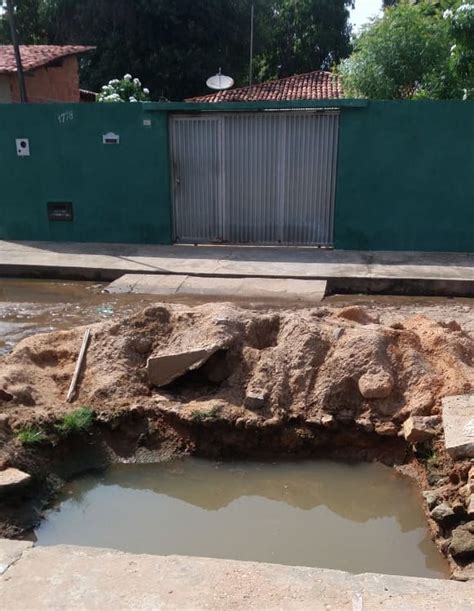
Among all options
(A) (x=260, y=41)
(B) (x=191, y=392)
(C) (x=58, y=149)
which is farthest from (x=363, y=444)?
(A) (x=260, y=41)

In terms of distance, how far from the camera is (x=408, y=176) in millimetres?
10039

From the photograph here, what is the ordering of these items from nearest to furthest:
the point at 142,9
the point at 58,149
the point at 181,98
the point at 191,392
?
the point at 191,392
the point at 58,149
the point at 142,9
the point at 181,98

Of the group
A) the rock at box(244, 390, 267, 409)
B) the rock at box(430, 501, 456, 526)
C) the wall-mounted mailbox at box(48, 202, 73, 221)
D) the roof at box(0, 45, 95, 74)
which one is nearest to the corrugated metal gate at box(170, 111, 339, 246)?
the wall-mounted mailbox at box(48, 202, 73, 221)

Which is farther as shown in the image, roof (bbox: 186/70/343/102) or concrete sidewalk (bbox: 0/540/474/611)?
roof (bbox: 186/70/343/102)

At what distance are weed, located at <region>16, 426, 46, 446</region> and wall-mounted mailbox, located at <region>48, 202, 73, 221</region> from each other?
7.30m

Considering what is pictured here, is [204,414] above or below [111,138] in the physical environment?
below

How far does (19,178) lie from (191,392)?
7.73 metres

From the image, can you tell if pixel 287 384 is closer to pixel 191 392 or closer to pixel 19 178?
pixel 191 392

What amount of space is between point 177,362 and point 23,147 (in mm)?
7663

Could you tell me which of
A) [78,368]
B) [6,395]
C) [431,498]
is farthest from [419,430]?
[6,395]

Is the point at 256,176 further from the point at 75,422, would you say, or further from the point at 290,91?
the point at 290,91

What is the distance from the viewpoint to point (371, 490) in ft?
14.7

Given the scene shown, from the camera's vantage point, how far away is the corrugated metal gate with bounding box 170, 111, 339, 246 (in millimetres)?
10320

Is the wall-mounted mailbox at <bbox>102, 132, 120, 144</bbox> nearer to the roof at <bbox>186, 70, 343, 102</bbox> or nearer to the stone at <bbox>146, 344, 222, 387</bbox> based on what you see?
the stone at <bbox>146, 344, 222, 387</bbox>
